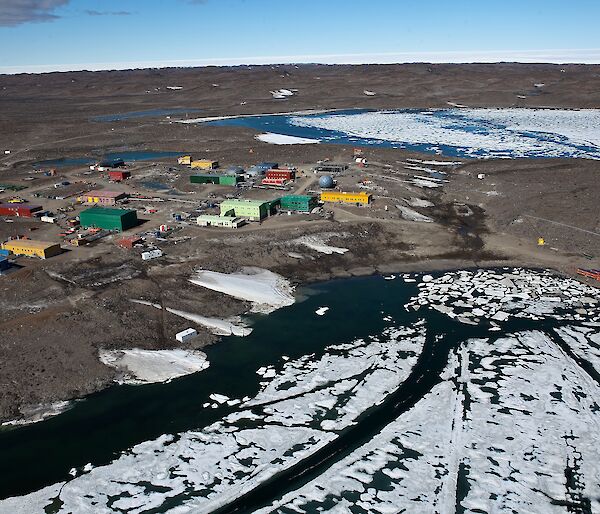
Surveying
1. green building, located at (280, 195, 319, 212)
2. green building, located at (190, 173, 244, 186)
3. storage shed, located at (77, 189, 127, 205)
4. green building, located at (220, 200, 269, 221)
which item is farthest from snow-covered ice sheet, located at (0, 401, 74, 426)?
green building, located at (190, 173, 244, 186)

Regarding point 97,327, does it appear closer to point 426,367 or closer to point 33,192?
point 426,367

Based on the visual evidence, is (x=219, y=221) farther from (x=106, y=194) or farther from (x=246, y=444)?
(x=246, y=444)

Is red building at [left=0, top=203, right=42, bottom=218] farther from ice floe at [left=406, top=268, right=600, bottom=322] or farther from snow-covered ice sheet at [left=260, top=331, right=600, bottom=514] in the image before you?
snow-covered ice sheet at [left=260, top=331, right=600, bottom=514]

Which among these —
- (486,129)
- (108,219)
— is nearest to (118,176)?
(108,219)

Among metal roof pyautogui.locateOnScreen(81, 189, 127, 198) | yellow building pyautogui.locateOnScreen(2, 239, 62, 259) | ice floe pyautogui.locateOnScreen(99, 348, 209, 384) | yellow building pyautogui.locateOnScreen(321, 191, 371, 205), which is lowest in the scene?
ice floe pyautogui.locateOnScreen(99, 348, 209, 384)

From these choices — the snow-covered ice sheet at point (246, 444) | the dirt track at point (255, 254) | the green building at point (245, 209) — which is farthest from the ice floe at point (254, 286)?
the green building at point (245, 209)

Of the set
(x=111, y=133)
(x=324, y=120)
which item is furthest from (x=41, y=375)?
(x=324, y=120)
